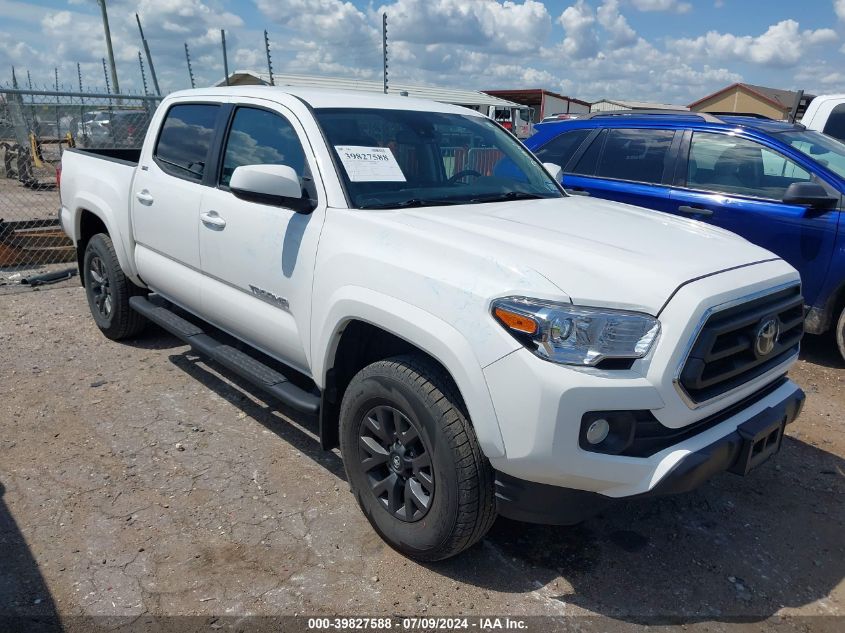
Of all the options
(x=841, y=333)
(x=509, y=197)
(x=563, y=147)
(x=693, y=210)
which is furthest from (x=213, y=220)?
(x=841, y=333)

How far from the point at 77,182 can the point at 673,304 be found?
4.79m

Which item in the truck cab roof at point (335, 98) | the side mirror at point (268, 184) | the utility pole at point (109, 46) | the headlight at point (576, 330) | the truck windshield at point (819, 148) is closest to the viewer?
the headlight at point (576, 330)

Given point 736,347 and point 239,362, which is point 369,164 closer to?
point 239,362

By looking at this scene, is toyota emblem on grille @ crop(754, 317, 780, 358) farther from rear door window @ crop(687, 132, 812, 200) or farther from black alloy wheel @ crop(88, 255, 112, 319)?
black alloy wheel @ crop(88, 255, 112, 319)

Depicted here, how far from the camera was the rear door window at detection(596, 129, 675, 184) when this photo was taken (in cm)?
577

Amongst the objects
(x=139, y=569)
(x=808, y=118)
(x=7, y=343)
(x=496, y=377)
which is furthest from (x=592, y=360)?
(x=808, y=118)

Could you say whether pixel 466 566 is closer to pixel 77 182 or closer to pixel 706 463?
pixel 706 463

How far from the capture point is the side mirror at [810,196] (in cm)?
471

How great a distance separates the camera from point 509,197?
3.52m

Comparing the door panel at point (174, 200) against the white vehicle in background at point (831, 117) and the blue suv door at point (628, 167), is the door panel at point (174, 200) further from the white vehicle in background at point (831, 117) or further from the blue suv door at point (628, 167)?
the white vehicle in background at point (831, 117)

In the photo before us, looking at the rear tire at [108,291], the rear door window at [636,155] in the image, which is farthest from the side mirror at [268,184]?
the rear door window at [636,155]

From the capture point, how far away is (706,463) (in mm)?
2324

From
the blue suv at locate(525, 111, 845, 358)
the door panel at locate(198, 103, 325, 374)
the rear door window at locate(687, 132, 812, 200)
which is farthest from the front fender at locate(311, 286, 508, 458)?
the rear door window at locate(687, 132, 812, 200)

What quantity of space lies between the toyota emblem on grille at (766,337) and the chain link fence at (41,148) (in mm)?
7248
